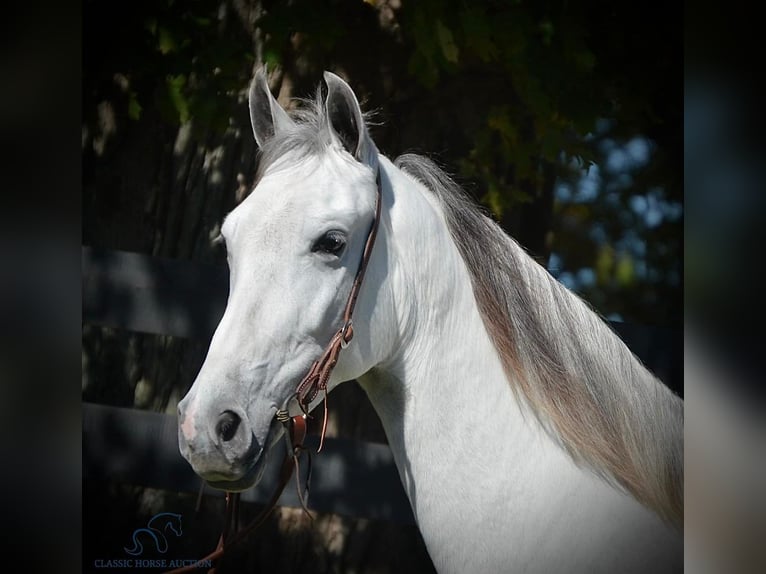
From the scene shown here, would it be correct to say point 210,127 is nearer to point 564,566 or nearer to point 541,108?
point 541,108

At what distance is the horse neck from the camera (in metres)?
1.75

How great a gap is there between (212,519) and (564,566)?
122 cm

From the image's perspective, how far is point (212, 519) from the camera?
8.24 feet

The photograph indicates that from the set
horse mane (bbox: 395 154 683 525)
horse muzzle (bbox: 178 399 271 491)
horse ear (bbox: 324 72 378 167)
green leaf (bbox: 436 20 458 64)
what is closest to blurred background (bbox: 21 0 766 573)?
green leaf (bbox: 436 20 458 64)

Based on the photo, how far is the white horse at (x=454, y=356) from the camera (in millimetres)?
1666

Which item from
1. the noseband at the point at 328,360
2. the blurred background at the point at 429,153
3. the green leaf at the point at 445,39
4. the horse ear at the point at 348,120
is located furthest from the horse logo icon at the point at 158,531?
the green leaf at the point at 445,39

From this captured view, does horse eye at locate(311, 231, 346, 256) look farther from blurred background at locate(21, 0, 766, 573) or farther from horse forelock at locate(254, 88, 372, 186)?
blurred background at locate(21, 0, 766, 573)

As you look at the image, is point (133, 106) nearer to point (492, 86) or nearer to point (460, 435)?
point (492, 86)

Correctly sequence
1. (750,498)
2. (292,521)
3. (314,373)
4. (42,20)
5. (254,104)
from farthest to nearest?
(292,521) < (750,498) < (42,20) < (254,104) < (314,373)

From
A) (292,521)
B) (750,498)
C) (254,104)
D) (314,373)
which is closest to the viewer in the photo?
(314,373)

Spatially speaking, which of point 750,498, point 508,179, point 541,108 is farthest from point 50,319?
point 750,498

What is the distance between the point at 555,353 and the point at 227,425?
2.58 feet

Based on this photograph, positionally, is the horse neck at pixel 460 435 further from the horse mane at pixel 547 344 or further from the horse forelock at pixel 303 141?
the horse forelock at pixel 303 141

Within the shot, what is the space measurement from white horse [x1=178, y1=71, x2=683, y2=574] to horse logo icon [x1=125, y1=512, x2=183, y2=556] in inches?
33.3
